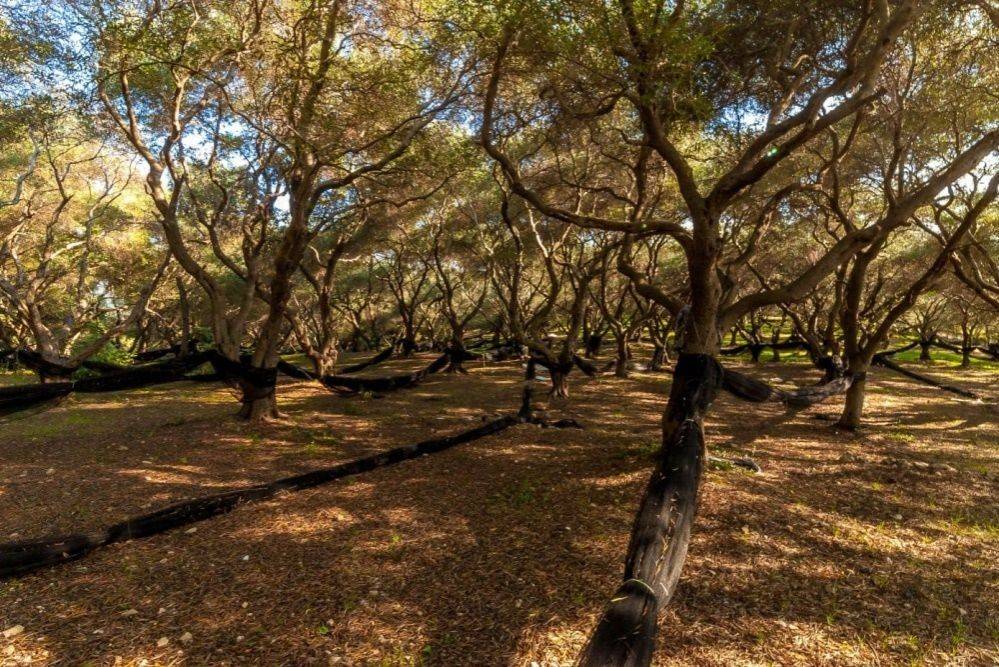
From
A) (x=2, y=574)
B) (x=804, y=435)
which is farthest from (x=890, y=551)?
(x=2, y=574)

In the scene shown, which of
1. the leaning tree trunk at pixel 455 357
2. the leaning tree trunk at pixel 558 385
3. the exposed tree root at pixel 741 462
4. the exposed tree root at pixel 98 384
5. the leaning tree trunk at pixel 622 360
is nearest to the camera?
the exposed tree root at pixel 741 462

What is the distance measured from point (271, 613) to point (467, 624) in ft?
3.78

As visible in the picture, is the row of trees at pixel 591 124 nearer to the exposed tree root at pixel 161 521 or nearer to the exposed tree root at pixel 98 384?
the exposed tree root at pixel 98 384

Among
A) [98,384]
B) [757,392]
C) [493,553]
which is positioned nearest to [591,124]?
[757,392]

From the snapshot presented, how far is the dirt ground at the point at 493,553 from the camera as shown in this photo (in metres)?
2.67

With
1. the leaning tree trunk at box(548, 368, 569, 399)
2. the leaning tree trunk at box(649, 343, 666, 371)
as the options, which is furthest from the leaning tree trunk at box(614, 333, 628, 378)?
the leaning tree trunk at box(548, 368, 569, 399)

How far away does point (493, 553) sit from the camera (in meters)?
3.65

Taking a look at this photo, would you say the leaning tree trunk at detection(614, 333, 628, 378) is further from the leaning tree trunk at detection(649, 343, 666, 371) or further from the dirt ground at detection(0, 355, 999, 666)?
the dirt ground at detection(0, 355, 999, 666)

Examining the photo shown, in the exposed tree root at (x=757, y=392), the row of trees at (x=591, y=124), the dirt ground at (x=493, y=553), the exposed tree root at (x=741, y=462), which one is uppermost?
the row of trees at (x=591, y=124)

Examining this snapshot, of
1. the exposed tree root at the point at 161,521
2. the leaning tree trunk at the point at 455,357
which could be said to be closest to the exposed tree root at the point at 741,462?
the exposed tree root at the point at 161,521

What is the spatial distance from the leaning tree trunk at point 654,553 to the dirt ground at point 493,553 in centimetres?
46

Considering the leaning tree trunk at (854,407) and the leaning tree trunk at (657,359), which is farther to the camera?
the leaning tree trunk at (657,359)

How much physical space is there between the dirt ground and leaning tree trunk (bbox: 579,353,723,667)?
46 cm

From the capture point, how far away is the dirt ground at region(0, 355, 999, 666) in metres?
2.67
